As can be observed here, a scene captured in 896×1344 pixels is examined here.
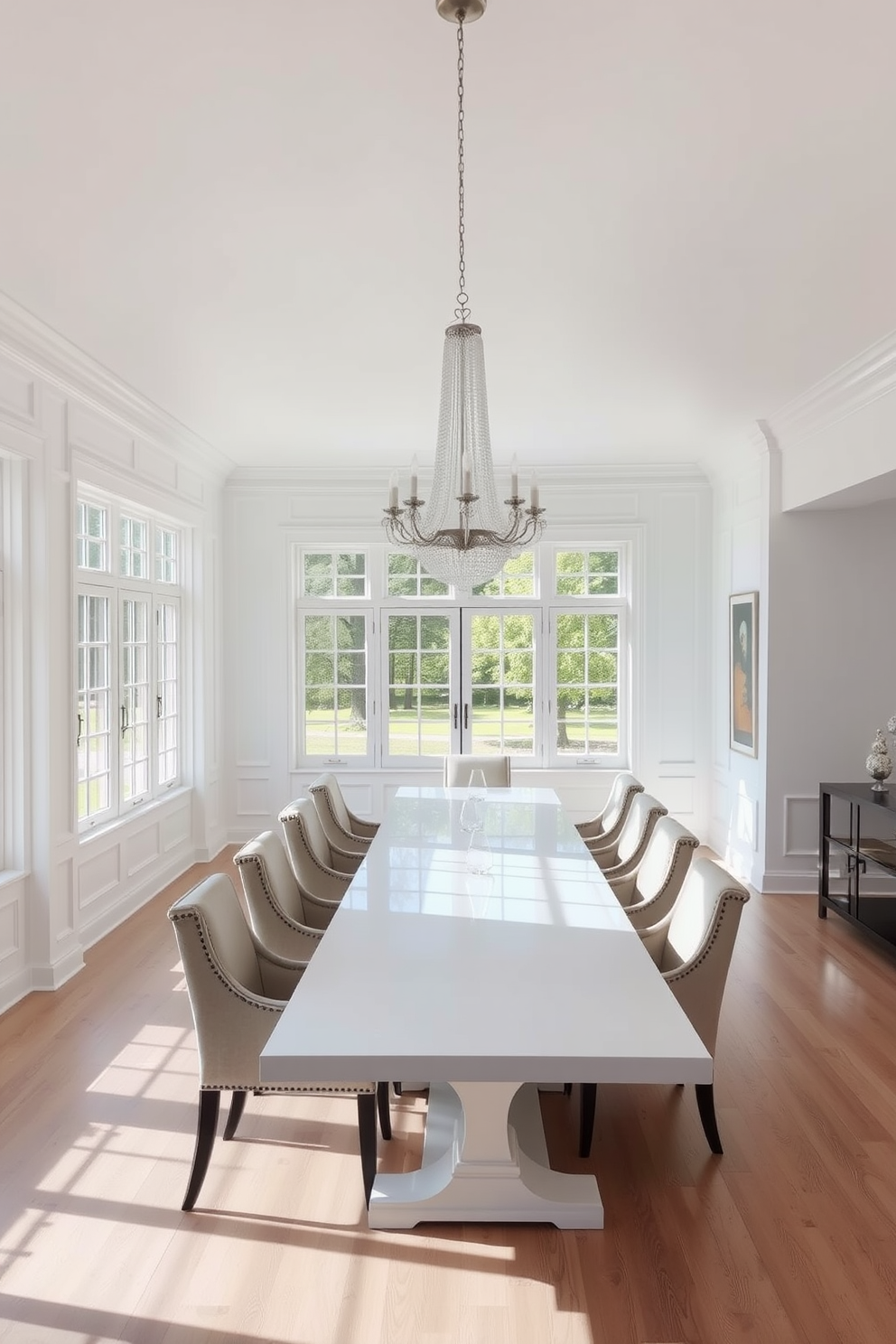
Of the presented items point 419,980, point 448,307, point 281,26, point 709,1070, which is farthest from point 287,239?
point 709,1070

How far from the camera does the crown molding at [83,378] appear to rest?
380cm

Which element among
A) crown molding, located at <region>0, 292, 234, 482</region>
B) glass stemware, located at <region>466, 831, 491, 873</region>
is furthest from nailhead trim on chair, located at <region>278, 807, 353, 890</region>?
crown molding, located at <region>0, 292, 234, 482</region>

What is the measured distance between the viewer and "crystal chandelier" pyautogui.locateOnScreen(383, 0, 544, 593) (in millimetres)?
3146

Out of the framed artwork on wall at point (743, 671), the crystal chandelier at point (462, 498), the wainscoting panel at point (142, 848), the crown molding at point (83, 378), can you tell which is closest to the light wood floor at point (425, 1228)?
the wainscoting panel at point (142, 848)

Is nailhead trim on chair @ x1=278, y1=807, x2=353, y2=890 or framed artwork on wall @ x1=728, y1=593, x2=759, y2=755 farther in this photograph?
framed artwork on wall @ x1=728, y1=593, x2=759, y2=755

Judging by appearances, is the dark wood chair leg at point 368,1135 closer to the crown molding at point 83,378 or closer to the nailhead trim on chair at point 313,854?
the nailhead trim on chair at point 313,854

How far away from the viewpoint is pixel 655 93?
2322 millimetres

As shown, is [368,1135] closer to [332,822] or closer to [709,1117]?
[709,1117]

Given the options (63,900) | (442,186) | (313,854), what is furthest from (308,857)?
(442,186)

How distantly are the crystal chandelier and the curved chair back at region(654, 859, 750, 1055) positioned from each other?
4.72 ft

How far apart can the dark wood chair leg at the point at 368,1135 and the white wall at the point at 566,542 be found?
4741mm

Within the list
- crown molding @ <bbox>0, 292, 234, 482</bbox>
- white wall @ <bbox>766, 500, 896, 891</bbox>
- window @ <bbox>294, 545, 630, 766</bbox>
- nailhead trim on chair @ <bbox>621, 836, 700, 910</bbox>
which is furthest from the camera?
window @ <bbox>294, 545, 630, 766</bbox>

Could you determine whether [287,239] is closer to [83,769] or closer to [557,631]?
[83,769]

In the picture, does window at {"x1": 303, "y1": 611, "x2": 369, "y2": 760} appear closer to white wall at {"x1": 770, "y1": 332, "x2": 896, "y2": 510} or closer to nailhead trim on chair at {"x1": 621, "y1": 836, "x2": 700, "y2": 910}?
white wall at {"x1": 770, "y1": 332, "x2": 896, "y2": 510}
